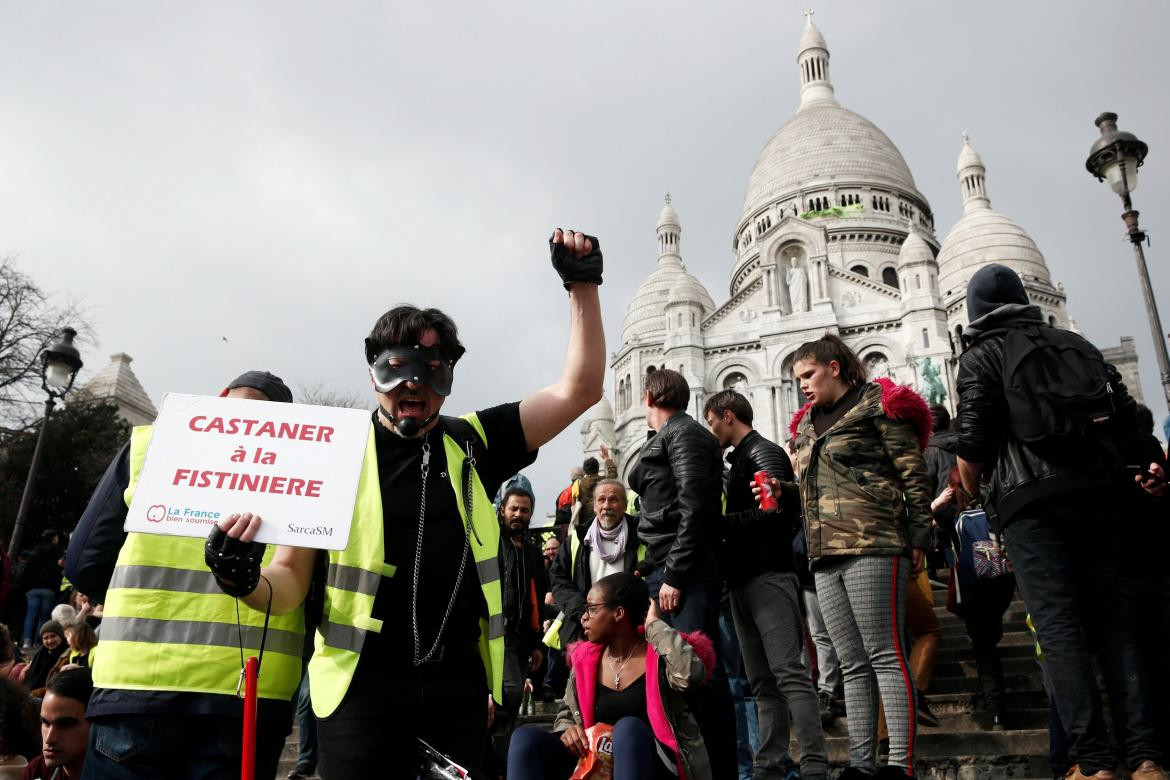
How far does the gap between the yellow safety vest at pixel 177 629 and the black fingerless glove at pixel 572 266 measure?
1.38 m

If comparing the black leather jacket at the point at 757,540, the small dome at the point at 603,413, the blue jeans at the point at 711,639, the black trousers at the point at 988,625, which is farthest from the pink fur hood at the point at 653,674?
the small dome at the point at 603,413

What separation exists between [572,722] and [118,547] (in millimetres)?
2178

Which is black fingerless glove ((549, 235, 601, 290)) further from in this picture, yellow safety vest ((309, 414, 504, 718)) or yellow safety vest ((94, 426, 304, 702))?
yellow safety vest ((94, 426, 304, 702))

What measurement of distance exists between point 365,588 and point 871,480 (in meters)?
2.81

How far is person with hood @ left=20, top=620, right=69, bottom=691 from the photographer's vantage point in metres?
7.34

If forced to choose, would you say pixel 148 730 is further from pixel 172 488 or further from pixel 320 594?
pixel 172 488

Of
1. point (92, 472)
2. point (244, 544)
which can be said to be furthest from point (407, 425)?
point (92, 472)

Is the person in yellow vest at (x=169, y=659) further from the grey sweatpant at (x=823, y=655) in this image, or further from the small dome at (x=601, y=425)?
the small dome at (x=601, y=425)

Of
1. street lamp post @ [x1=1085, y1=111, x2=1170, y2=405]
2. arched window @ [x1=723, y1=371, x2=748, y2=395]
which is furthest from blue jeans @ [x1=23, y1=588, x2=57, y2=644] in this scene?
arched window @ [x1=723, y1=371, x2=748, y2=395]

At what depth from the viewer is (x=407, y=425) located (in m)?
2.74

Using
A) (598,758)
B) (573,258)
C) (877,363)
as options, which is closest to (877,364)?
(877,363)

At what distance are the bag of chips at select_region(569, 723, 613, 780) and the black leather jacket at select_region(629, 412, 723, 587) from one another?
105 cm

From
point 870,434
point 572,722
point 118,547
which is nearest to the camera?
point 118,547

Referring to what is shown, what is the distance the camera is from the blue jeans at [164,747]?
99.5 inches
